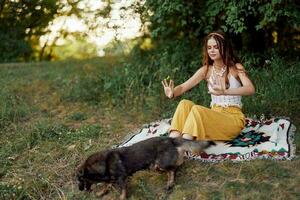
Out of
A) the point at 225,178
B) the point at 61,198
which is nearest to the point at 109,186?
the point at 61,198

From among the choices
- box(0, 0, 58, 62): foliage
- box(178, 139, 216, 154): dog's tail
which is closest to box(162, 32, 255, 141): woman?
box(178, 139, 216, 154): dog's tail

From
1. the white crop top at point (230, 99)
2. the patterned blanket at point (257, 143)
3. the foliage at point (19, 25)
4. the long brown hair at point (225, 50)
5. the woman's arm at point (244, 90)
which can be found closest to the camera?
the patterned blanket at point (257, 143)

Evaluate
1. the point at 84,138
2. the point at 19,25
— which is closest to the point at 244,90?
the point at 84,138

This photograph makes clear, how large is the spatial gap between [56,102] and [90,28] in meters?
1.66

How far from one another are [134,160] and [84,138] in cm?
178

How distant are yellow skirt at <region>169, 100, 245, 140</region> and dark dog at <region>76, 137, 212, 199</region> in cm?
39

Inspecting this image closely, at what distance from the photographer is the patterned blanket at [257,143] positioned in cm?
559

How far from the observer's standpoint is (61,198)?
5.49m

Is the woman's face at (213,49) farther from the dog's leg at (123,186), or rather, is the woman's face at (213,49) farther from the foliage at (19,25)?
the foliage at (19,25)

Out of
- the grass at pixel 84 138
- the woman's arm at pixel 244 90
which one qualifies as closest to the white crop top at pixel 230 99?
the woman's arm at pixel 244 90

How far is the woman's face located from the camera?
19.4ft

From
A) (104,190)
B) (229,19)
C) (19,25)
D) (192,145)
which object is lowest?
(104,190)

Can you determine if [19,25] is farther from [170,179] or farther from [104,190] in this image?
[170,179]

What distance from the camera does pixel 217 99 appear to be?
6168 mm
